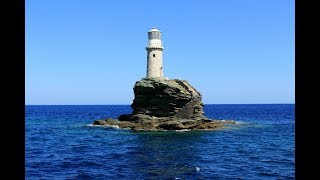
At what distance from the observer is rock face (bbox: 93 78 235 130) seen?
5956 cm

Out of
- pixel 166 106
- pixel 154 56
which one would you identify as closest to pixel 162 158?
pixel 166 106

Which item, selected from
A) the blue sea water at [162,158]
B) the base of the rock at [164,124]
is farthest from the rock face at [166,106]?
the blue sea water at [162,158]

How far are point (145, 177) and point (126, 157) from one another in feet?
32.3

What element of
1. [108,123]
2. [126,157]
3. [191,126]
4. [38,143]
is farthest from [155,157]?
[108,123]

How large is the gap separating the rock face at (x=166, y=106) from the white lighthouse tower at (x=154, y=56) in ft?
6.55

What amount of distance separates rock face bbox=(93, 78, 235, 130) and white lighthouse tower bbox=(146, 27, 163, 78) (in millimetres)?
1997

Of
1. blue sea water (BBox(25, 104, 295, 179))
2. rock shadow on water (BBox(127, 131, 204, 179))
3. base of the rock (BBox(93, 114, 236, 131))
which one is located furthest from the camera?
base of the rock (BBox(93, 114, 236, 131))

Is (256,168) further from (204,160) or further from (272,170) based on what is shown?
(204,160)

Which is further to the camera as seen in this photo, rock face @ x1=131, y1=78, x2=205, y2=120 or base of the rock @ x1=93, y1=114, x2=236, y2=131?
rock face @ x1=131, y1=78, x2=205, y2=120

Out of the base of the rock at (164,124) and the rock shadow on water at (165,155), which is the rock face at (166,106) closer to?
the base of the rock at (164,124)

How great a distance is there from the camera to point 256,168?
29.7 meters

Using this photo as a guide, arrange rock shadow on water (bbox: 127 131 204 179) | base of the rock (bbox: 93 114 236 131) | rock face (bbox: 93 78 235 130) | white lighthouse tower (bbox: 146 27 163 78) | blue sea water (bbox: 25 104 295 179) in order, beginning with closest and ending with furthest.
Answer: blue sea water (bbox: 25 104 295 179) → rock shadow on water (bbox: 127 131 204 179) → base of the rock (bbox: 93 114 236 131) → rock face (bbox: 93 78 235 130) → white lighthouse tower (bbox: 146 27 163 78)

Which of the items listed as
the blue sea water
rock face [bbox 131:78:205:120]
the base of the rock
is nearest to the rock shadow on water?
the blue sea water

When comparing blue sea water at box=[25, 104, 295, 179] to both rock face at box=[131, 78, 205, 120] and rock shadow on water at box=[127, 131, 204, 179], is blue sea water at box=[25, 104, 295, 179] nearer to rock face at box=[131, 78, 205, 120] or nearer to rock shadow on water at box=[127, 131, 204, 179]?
rock shadow on water at box=[127, 131, 204, 179]
